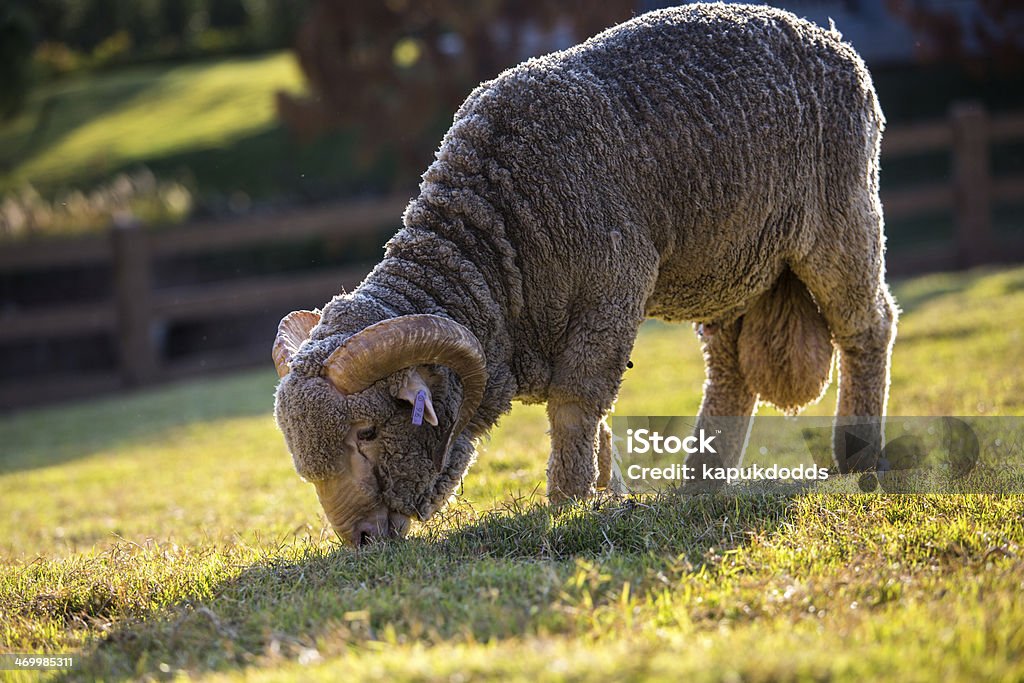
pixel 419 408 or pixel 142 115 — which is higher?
pixel 142 115

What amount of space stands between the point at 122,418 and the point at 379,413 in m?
9.14

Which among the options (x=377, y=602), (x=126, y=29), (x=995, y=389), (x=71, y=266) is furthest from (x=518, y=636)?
(x=126, y=29)

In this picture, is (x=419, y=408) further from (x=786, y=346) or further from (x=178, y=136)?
(x=178, y=136)

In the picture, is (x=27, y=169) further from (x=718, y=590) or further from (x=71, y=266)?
(x=718, y=590)

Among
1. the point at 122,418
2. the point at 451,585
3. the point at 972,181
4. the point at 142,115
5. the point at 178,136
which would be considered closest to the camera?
the point at 451,585

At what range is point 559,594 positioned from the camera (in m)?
3.96

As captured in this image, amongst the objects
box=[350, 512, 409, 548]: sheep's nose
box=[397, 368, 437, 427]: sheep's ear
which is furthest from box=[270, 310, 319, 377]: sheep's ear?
box=[350, 512, 409, 548]: sheep's nose

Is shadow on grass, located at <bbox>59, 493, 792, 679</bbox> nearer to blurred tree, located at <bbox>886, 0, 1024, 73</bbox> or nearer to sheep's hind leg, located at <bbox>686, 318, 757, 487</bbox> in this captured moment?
sheep's hind leg, located at <bbox>686, 318, 757, 487</bbox>

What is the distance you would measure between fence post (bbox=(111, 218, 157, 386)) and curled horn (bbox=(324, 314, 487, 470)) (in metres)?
11.0

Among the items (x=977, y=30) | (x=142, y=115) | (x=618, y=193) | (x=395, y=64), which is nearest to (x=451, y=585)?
(x=618, y=193)

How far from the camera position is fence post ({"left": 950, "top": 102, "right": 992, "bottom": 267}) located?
15.7 metres

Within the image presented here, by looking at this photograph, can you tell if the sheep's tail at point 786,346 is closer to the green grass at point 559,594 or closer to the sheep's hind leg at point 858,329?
the sheep's hind leg at point 858,329

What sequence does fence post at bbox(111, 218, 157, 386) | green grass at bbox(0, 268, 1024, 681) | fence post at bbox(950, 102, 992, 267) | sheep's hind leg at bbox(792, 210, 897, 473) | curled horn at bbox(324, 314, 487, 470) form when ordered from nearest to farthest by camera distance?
green grass at bbox(0, 268, 1024, 681) → curled horn at bbox(324, 314, 487, 470) → sheep's hind leg at bbox(792, 210, 897, 473) → fence post at bbox(111, 218, 157, 386) → fence post at bbox(950, 102, 992, 267)

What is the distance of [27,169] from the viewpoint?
85.1ft
